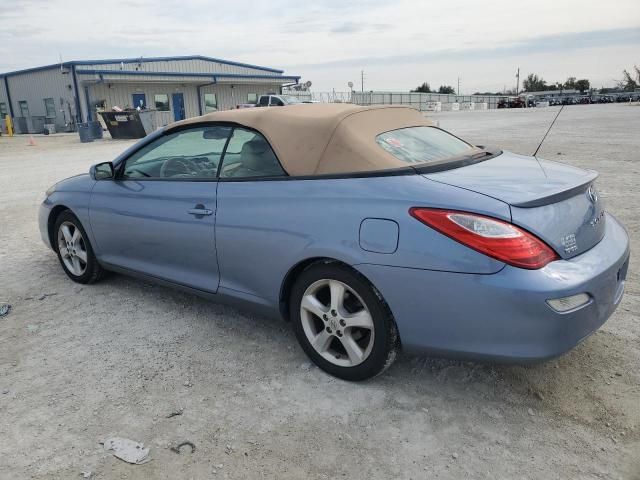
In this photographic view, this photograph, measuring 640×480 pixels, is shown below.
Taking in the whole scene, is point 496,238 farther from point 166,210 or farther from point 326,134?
point 166,210

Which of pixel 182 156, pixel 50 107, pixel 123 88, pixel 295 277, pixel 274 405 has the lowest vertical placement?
pixel 274 405

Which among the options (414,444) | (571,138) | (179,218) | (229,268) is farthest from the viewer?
(571,138)

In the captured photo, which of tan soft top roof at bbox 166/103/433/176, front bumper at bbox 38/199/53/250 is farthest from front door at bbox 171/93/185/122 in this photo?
tan soft top roof at bbox 166/103/433/176

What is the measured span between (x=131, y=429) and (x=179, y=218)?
144 centimetres

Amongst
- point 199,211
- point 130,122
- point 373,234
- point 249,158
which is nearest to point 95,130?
point 130,122

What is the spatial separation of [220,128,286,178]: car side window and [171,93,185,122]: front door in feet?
120

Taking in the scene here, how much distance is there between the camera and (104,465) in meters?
2.38

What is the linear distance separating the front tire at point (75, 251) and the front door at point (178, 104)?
3520 cm

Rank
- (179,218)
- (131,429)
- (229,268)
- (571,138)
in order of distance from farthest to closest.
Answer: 1. (571,138)
2. (179,218)
3. (229,268)
4. (131,429)

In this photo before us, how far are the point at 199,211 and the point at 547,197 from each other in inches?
82.2

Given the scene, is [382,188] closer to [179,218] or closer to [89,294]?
[179,218]

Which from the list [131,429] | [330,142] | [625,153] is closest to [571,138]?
[625,153]

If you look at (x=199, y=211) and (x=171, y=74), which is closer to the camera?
(x=199, y=211)

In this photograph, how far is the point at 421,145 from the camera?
3.26 meters
